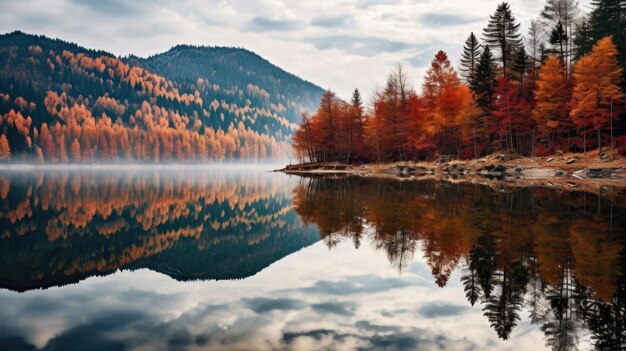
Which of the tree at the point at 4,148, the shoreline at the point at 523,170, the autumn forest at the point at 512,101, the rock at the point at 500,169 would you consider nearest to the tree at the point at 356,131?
the autumn forest at the point at 512,101

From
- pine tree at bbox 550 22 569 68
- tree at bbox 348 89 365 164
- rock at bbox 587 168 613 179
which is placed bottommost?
rock at bbox 587 168 613 179

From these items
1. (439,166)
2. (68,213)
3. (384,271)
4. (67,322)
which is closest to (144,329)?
(67,322)

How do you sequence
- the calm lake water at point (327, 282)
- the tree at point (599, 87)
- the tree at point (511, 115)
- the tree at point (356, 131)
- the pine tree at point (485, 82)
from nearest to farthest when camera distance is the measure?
the calm lake water at point (327, 282)
the tree at point (599, 87)
the tree at point (511, 115)
the pine tree at point (485, 82)
the tree at point (356, 131)

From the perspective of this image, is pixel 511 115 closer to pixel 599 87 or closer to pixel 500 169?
pixel 500 169

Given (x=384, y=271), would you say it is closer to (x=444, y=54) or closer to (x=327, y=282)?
(x=327, y=282)

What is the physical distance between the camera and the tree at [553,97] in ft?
179

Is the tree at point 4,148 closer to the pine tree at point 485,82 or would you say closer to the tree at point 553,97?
the pine tree at point 485,82

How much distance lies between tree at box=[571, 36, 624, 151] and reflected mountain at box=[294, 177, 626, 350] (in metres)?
26.6

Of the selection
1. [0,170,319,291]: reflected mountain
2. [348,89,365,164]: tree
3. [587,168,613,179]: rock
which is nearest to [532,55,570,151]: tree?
[587,168,613,179]: rock

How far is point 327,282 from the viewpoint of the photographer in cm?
1110

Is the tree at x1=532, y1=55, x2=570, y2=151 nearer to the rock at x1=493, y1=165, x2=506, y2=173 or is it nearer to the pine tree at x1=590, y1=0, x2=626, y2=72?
the rock at x1=493, y1=165, x2=506, y2=173

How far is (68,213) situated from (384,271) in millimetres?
21334

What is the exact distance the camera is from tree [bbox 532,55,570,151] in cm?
5447

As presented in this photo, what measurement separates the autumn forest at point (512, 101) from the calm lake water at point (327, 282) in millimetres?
35691
